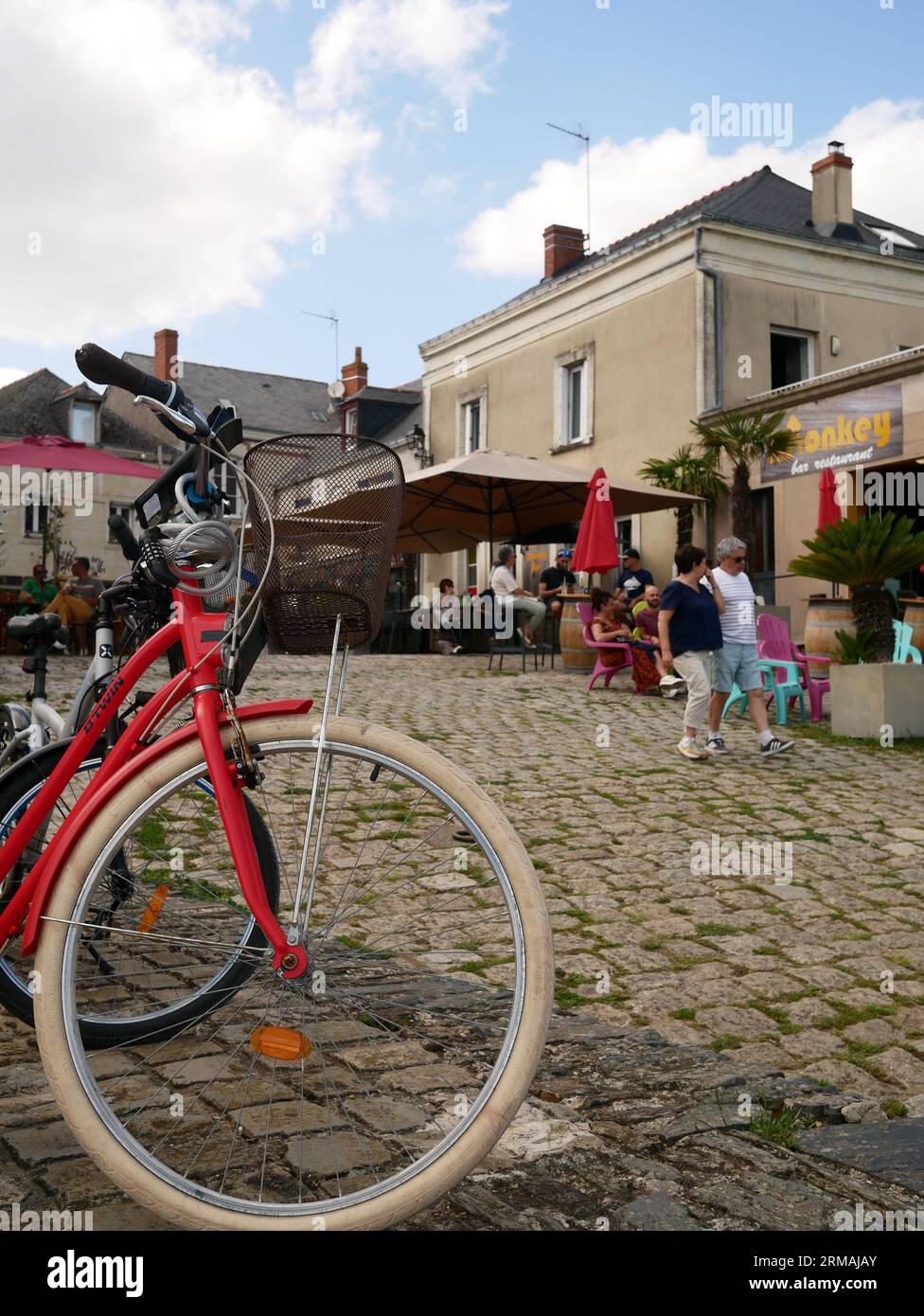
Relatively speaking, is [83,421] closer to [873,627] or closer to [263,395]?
[263,395]

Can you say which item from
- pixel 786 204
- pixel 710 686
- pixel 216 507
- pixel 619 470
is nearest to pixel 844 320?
pixel 786 204

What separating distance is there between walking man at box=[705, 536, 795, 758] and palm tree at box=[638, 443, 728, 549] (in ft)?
36.0

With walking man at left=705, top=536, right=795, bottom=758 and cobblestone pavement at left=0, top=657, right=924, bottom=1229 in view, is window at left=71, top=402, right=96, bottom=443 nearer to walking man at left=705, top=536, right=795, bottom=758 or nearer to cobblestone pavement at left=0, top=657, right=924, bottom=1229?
walking man at left=705, top=536, right=795, bottom=758

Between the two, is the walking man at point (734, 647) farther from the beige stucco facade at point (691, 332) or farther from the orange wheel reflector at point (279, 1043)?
the beige stucco facade at point (691, 332)

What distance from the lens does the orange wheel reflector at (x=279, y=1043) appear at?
7.48ft

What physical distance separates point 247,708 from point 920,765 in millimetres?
8389

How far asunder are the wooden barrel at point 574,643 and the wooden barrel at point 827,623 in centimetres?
456

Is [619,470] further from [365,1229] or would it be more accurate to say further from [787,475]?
[365,1229]

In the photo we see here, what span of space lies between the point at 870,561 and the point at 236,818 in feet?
32.9

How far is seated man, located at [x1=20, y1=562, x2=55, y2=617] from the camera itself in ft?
60.8

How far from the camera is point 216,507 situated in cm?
272

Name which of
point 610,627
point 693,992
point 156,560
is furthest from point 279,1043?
point 610,627

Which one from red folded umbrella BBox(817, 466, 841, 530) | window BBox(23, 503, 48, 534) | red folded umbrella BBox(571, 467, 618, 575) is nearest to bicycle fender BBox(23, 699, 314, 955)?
red folded umbrella BBox(571, 467, 618, 575)

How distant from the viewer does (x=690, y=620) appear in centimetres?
1034
